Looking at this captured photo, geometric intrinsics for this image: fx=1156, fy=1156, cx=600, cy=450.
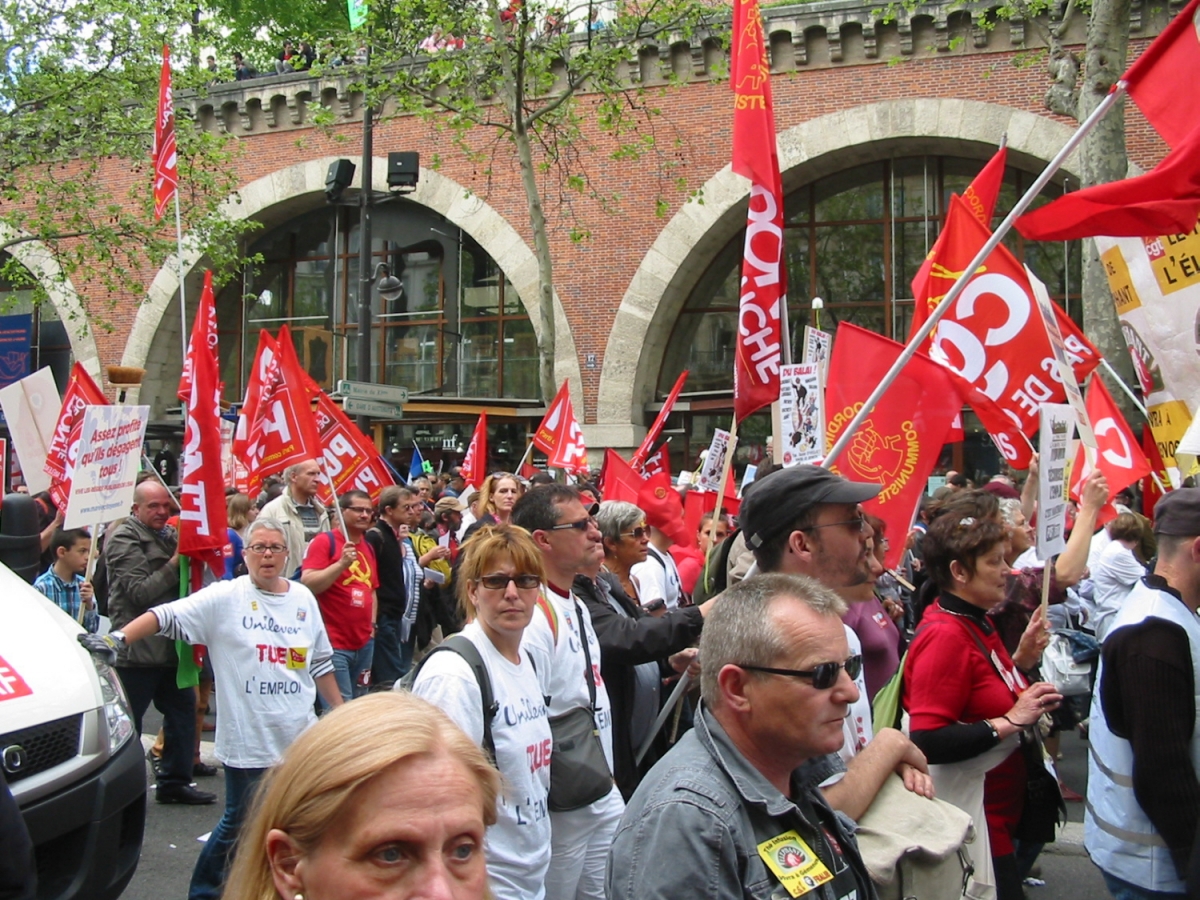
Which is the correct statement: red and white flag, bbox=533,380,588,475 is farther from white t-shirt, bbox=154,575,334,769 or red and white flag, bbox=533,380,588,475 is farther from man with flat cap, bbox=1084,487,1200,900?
man with flat cap, bbox=1084,487,1200,900

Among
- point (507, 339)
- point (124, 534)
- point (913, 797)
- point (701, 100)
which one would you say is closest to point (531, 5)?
point (701, 100)

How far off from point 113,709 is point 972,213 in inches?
199

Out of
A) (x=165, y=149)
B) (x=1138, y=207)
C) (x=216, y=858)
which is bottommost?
(x=216, y=858)

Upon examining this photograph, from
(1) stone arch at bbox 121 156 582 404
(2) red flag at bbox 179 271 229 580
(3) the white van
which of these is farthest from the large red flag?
(1) stone arch at bbox 121 156 582 404

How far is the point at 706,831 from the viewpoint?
204 centimetres

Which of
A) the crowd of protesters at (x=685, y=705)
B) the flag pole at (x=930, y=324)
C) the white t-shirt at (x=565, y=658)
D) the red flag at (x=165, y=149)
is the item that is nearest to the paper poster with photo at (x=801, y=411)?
the crowd of protesters at (x=685, y=705)

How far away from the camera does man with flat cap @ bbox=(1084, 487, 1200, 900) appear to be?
10.5ft

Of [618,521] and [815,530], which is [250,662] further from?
[815,530]

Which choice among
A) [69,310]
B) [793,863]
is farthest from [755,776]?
[69,310]

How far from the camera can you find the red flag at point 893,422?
565 cm

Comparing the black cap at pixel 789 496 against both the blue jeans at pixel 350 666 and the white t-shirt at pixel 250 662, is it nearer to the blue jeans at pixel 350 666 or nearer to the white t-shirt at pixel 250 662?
the white t-shirt at pixel 250 662

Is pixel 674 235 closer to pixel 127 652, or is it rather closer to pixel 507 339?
pixel 507 339

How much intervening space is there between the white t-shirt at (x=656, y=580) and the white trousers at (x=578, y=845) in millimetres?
2540

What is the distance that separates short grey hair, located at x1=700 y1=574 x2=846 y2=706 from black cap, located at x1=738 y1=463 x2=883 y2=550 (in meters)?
0.77
